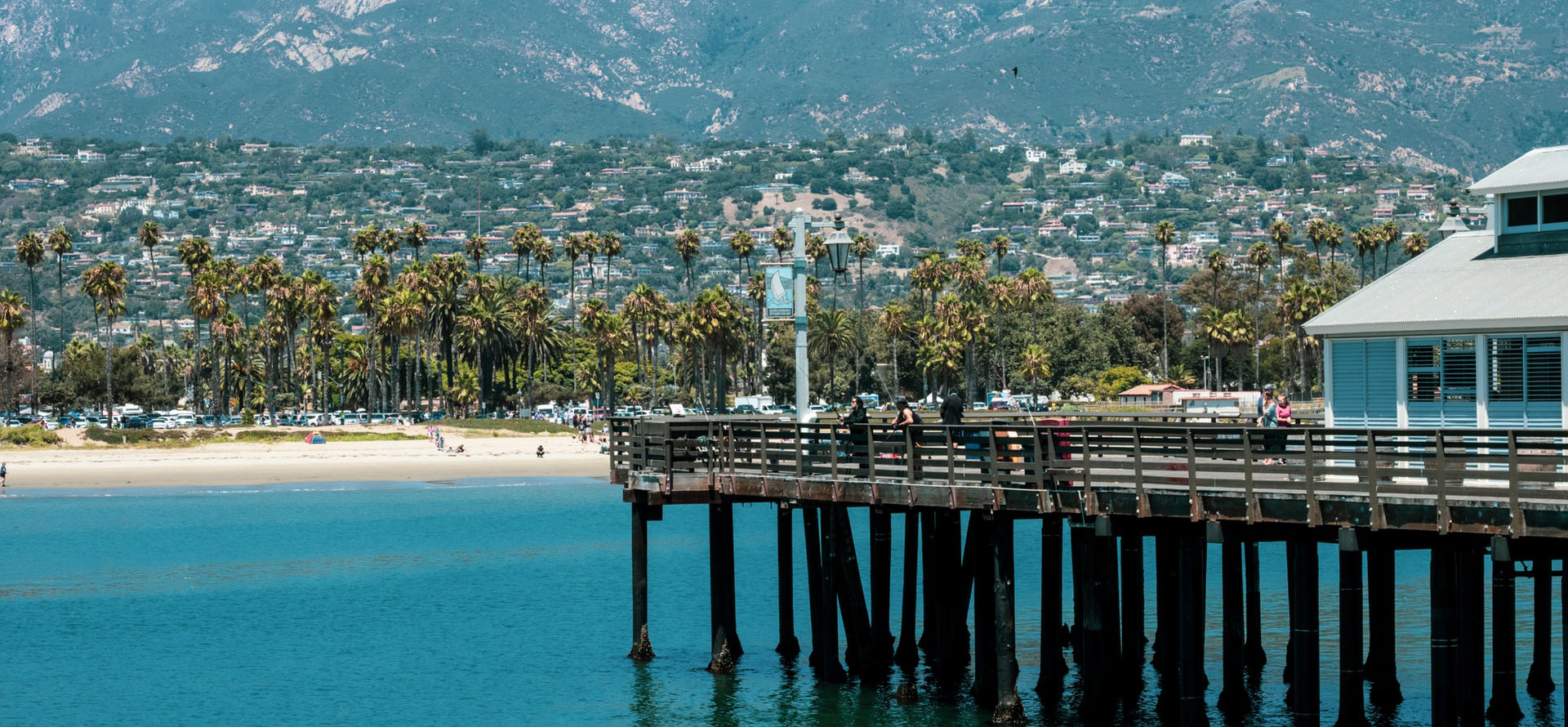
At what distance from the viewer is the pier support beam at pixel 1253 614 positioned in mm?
31172

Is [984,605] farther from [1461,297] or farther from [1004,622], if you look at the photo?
[1461,297]

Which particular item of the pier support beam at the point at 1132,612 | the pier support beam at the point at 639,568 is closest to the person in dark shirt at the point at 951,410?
the pier support beam at the point at 1132,612

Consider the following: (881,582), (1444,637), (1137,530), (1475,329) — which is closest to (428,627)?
(881,582)

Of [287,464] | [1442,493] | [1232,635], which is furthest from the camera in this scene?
[287,464]

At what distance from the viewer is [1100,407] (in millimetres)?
134875

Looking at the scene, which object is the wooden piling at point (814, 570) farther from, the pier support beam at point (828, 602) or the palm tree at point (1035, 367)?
the palm tree at point (1035, 367)

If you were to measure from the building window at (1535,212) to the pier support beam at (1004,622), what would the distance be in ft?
33.3

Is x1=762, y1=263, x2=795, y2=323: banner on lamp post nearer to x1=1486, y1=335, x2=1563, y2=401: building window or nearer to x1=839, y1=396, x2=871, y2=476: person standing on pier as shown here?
x1=839, y1=396, x2=871, y2=476: person standing on pier

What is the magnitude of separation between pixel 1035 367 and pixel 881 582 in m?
123

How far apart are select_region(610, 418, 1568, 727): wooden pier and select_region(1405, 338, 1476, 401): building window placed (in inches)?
41.7

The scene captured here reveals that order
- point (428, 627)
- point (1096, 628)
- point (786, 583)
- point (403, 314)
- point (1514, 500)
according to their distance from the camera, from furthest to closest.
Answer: point (403, 314) < point (428, 627) < point (786, 583) < point (1096, 628) < point (1514, 500)

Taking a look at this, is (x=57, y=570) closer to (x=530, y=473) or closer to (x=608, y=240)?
(x=530, y=473)

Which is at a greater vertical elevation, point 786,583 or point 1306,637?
point 1306,637

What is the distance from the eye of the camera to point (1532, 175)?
3011 centimetres
